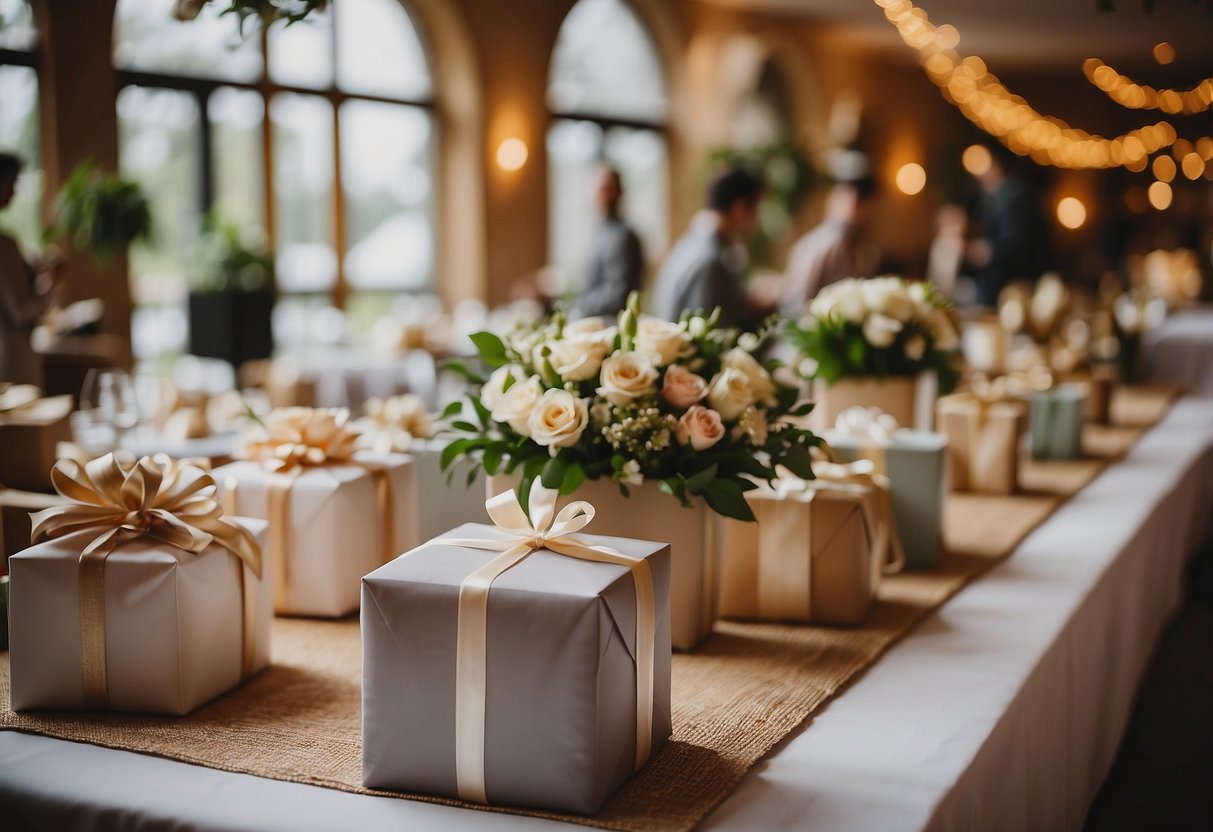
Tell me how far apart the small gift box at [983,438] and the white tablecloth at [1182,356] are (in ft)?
8.45

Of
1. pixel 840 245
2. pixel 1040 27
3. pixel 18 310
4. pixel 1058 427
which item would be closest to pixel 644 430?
pixel 1058 427

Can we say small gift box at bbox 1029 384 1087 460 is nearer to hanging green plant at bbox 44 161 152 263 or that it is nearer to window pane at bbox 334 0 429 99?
hanging green plant at bbox 44 161 152 263

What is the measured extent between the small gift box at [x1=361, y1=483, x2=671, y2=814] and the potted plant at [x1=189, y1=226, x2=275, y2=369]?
498 cm

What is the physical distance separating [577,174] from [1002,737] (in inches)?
351

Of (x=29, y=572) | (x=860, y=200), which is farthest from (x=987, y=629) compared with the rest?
(x=860, y=200)

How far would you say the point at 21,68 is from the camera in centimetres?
585

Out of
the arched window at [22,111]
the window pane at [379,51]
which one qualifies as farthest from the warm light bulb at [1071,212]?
the arched window at [22,111]

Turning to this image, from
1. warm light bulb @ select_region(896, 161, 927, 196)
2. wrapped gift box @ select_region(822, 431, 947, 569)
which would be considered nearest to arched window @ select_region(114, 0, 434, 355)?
wrapped gift box @ select_region(822, 431, 947, 569)

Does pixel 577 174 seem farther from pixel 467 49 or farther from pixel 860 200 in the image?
pixel 860 200

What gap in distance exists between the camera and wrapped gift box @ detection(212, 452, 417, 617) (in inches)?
60.7

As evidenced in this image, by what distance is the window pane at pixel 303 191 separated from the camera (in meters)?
7.51

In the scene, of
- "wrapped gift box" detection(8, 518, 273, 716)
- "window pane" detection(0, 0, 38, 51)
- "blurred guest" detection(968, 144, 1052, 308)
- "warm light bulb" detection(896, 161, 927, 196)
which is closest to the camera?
"wrapped gift box" detection(8, 518, 273, 716)

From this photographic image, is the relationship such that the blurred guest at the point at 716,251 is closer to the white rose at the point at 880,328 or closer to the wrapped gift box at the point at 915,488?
the white rose at the point at 880,328

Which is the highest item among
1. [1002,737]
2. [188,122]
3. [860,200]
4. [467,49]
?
[467,49]
